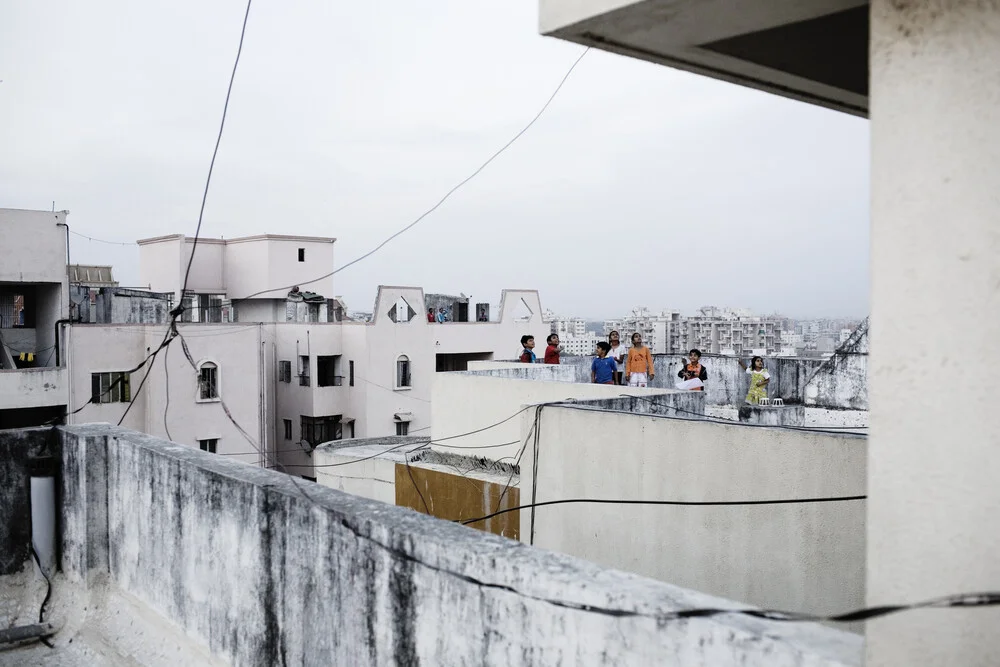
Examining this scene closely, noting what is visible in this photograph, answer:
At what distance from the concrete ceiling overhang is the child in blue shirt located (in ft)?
32.0

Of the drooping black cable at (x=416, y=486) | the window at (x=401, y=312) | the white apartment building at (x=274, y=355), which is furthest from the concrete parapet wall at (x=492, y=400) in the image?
the window at (x=401, y=312)

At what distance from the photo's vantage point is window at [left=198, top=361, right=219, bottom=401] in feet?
95.1

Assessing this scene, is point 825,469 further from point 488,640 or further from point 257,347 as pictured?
point 257,347

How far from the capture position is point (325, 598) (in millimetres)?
4430

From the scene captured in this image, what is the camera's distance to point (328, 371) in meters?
34.6

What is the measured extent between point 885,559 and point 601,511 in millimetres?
6728

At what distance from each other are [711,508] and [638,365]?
5.28 meters

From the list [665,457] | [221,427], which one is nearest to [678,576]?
[665,457]

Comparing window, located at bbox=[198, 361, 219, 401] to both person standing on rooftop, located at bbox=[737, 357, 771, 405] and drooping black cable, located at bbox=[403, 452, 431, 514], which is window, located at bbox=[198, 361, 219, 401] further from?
person standing on rooftop, located at bbox=[737, 357, 771, 405]

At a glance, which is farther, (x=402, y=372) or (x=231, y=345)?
(x=402, y=372)

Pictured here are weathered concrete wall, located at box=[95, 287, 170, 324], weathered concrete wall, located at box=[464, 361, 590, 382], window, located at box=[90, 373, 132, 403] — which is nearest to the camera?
weathered concrete wall, located at box=[464, 361, 590, 382]

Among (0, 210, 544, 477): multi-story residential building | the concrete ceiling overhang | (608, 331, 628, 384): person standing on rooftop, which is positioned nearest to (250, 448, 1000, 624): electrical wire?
the concrete ceiling overhang

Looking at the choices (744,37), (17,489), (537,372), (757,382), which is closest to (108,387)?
(537,372)

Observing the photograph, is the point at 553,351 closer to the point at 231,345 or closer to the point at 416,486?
the point at 416,486
